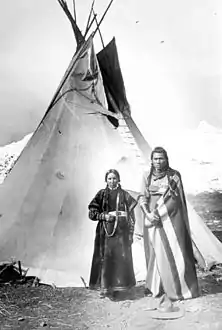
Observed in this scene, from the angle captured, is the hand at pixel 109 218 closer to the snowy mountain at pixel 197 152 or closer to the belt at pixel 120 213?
the belt at pixel 120 213

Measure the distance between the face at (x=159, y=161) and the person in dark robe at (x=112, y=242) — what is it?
195mm

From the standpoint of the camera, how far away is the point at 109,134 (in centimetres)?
250

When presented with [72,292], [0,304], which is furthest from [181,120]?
[0,304]

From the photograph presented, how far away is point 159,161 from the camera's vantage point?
90.7 inches

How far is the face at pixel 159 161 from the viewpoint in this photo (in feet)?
7.52

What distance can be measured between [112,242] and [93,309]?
320 mm

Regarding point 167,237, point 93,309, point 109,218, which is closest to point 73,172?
point 109,218

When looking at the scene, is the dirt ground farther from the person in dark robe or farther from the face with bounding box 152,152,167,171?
the face with bounding box 152,152,167,171

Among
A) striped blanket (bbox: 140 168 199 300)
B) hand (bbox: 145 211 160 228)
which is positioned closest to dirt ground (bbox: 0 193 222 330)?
striped blanket (bbox: 140 168 199 300)

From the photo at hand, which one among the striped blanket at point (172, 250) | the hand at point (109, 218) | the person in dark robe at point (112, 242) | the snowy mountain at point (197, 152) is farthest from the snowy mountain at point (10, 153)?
the striped blanket at point (172, 250)

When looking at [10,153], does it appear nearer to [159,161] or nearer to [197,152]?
[159,161]

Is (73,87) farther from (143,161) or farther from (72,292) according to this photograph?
(72,292)

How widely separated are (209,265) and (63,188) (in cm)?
82

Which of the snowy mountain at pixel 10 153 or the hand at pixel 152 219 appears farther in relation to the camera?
the snowy mountain at pixel 10 153
